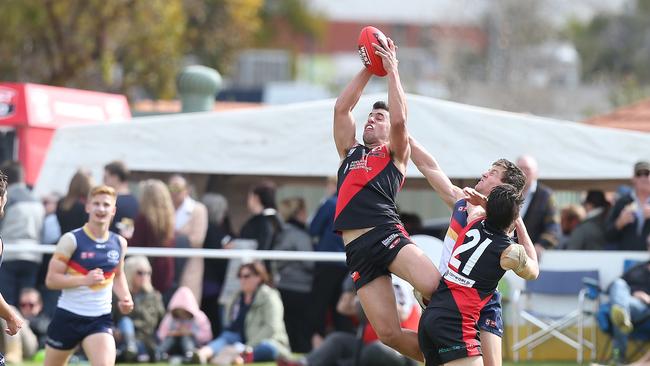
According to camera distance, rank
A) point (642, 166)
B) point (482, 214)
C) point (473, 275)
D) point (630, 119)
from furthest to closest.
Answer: point (630, 119)
point (642, 166)
point (482, 214)
point (473, 275)

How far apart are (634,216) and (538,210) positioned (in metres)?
0.95

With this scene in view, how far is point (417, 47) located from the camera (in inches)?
3295

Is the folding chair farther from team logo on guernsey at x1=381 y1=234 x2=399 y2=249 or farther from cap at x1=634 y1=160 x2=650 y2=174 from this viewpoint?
team logo on guernsey at x1=381 y1=234 x2=399 y2=249

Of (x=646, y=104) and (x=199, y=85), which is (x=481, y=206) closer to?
(x=199, y=85)

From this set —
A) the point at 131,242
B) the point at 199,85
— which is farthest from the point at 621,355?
the point at 199,85

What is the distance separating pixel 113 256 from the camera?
380 inches

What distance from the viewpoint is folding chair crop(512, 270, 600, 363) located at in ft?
41.9

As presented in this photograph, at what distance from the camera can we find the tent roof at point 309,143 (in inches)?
537

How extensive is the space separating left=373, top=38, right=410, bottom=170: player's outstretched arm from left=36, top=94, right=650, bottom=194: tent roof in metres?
4.84

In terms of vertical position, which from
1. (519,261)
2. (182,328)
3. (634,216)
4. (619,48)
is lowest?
(182,328)

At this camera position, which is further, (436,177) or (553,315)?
(553,315)

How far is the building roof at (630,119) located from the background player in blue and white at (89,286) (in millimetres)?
8798

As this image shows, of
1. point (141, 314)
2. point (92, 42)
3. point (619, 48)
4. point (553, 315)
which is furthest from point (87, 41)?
point (619, 48)

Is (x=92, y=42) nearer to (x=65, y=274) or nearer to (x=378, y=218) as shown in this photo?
(x=65, y=274)
